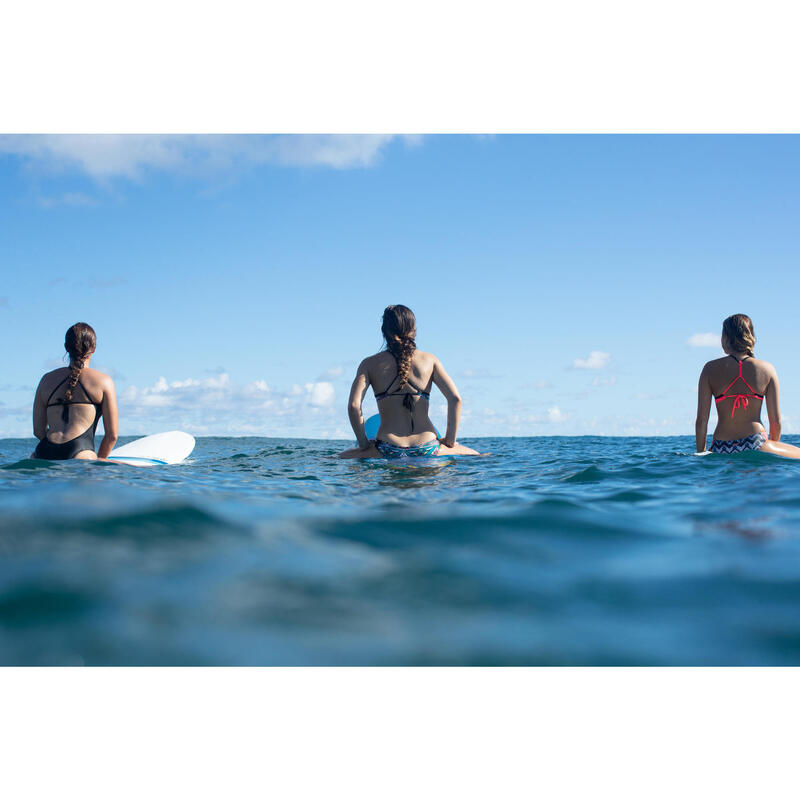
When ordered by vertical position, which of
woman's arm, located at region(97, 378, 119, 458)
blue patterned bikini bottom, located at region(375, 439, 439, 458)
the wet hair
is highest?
the wet hair

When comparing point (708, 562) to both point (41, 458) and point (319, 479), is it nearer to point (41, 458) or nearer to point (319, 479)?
point (319, 479)

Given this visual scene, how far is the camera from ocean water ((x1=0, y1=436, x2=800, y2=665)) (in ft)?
7.06

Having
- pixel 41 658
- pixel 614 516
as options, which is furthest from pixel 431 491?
pixel 41 658

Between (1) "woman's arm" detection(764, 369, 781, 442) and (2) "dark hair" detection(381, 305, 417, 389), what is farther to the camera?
Result: (1) "woman's arm" detection(764, 369, 781, 442)

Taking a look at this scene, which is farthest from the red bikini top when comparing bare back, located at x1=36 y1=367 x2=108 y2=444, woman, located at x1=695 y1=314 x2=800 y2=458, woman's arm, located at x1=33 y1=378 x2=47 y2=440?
woman's arm, located at x1=33 y1=378 x2=47 y2=440

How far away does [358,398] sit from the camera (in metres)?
7.54

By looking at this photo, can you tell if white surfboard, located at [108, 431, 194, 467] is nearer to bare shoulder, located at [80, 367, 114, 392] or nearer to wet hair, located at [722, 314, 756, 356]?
bare shoulder, located at [80, 367, 114, 392]

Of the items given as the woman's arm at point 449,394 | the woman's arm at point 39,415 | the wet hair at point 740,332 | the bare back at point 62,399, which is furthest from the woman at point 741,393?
the woman's arm at point 39,415

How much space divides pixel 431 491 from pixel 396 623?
9.24 feet

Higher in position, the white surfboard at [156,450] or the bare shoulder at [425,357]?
the bare shoulder at [425,357]

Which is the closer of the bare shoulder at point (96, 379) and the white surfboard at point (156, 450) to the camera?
the bare shoulder at point (96, 379)

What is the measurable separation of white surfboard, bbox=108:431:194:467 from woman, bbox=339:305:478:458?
3605mm

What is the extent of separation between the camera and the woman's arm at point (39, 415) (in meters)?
7.86

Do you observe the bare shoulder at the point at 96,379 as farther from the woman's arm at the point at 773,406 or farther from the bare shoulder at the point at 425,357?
the woman's arm at the point at 773,406
